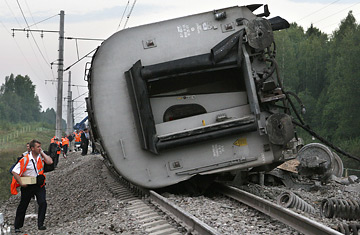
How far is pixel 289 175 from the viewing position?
1039cm

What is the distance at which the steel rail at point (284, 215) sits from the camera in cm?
479

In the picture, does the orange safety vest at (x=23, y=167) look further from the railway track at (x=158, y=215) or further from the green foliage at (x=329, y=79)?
the green foliage at (x=329, y=79)

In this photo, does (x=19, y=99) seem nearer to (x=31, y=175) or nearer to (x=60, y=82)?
(x=60, y=82)

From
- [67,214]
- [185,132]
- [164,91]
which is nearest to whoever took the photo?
[185,132]

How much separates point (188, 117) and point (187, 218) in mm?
2875

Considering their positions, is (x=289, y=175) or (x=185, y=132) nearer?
(x=185, y=132)

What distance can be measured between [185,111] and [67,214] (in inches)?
128

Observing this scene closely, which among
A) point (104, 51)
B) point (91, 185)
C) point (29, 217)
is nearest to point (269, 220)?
point (104, 51)

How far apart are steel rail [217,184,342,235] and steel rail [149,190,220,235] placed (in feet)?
3.49

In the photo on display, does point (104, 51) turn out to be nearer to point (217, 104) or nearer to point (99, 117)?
point (99, 117)

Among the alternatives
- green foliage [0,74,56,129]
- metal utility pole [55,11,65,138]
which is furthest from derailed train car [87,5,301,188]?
green foliage [0,74,56,129]

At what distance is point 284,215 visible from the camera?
18.6ft

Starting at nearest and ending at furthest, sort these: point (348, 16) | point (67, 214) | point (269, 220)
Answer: point (269, 220)
point (67, 214)
point (348, 16)

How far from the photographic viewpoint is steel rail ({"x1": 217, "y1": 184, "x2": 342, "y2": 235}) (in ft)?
15.7
